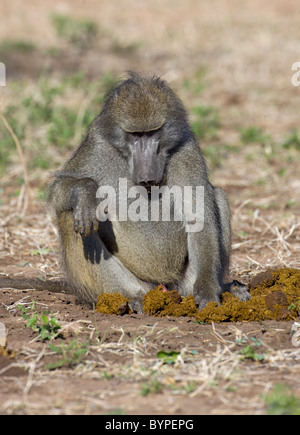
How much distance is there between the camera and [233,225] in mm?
6578

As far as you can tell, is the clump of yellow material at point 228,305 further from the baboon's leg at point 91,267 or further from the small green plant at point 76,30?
the small green plant at point 76,30

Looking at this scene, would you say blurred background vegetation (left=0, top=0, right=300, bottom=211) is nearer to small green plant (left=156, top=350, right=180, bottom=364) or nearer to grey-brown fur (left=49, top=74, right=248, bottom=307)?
grey-brown fur (left=49, top=74, right=248, bottom=307)

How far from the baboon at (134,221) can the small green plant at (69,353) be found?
0.87 meters

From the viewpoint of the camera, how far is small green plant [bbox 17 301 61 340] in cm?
395

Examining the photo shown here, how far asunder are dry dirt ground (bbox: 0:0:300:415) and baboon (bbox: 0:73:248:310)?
1.03ft

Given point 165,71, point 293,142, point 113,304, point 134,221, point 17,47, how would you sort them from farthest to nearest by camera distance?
point 17,47
point 165,71
point 293,142
point 134,221
point 113,304

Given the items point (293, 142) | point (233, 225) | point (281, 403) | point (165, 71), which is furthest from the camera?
point (165, 71)

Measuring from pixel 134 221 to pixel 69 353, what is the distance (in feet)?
4.02

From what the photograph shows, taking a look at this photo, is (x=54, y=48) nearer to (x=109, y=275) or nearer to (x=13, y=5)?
(x=13, y=5)

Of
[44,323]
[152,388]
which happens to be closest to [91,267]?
[44,323]

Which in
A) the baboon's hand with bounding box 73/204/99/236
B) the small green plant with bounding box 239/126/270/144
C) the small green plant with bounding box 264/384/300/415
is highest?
the small green plant with bounding box 239/126/270/144

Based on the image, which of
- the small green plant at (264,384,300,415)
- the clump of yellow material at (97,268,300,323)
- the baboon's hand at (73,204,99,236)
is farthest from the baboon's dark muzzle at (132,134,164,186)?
the small green plant at (264,384,300,415)

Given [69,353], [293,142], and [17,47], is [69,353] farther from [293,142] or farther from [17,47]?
[17,47]
